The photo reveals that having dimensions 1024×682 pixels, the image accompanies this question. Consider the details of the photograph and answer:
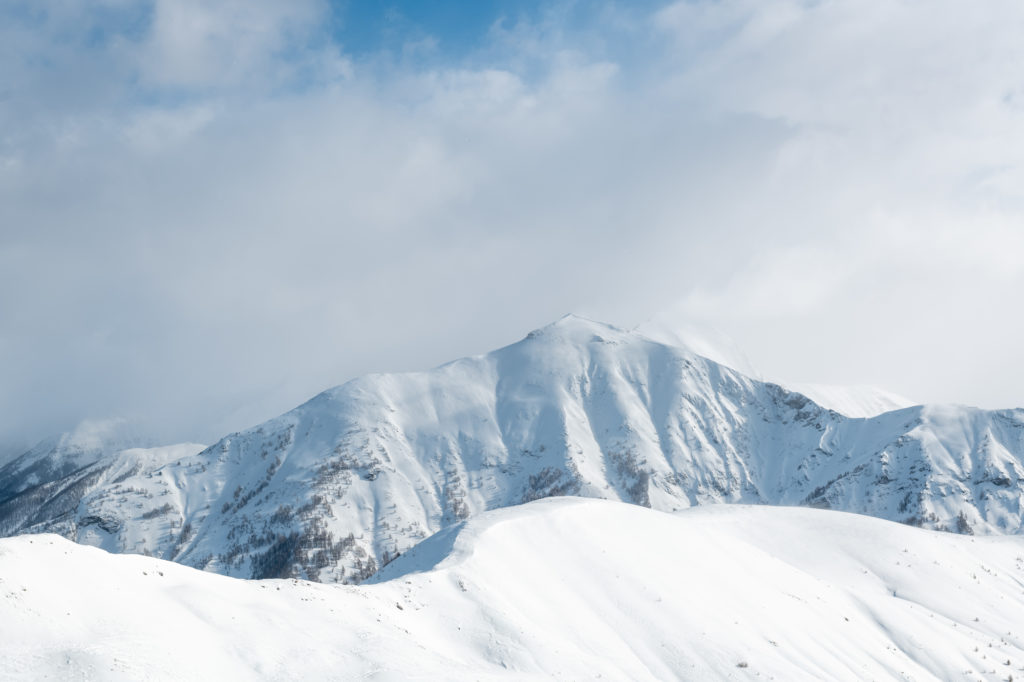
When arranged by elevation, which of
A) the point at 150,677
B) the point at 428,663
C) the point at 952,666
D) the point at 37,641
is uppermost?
the point at 37,641

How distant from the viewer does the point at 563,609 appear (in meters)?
51.4

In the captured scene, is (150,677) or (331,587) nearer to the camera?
(150,677)

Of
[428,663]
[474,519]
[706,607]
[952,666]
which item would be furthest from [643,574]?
[428,663]

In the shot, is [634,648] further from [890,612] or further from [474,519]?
[890,612]

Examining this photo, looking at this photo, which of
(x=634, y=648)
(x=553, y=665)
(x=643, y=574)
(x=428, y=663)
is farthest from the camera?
(x=643, y=574)

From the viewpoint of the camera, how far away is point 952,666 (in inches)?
2222

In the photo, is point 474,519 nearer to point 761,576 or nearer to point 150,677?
point 761,576

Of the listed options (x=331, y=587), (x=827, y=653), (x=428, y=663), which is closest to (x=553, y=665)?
(x=428, y=663)

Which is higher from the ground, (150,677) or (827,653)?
(150,677)

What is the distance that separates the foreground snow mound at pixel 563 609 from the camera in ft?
108

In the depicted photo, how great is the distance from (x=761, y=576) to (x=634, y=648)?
22.5m

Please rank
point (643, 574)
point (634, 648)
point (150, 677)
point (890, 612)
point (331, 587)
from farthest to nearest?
point (890, 612) → point (643, 574) → point (634, 648) → point (331, 587) → point (150, 677)

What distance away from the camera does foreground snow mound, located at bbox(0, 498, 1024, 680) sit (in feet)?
108

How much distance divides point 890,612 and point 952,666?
31.0ft
